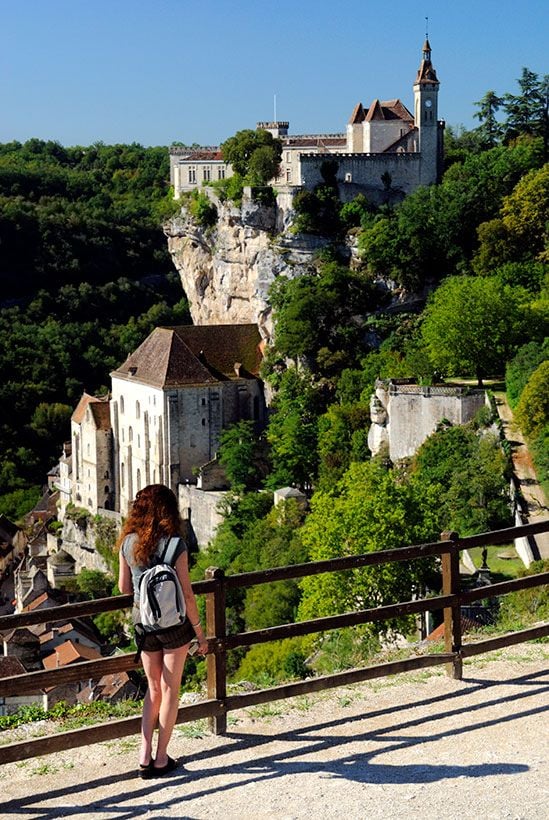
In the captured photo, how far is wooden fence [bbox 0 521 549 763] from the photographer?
6.47 meters

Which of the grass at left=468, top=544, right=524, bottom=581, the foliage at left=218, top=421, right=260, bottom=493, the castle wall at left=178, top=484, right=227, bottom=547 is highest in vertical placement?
the foliage at left=218, top=421, right=260, bottom=493

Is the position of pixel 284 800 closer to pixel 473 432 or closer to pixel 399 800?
pixel 399 800

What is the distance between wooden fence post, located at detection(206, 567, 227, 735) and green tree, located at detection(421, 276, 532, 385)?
27.1 m

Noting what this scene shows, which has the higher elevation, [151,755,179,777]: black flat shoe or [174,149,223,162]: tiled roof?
[174,149,223,162]: tiled roof

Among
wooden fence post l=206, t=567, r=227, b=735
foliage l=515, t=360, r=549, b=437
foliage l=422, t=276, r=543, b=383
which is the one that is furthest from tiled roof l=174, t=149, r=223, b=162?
wooden fence post l=206, t=567, r=227, b=735

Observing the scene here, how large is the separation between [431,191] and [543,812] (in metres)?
39.5

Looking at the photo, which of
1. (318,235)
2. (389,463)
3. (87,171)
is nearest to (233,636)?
(389,463)

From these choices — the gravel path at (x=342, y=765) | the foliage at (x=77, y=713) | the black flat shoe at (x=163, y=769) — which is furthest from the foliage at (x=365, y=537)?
the black flat shoe at (x=163, y=769)

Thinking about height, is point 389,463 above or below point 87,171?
below

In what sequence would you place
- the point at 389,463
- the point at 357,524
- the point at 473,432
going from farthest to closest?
the point at 389,463 → the point at 473,432 → the point at 357,524

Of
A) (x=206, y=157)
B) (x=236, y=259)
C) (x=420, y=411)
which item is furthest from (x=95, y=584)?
(x=206, y=157)

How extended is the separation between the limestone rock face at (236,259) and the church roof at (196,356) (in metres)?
1.31

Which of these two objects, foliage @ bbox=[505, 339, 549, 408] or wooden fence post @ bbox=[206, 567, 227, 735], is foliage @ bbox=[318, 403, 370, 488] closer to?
foliage @ bbox=[505, 339, 549, 408]

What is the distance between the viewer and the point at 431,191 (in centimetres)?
4375
